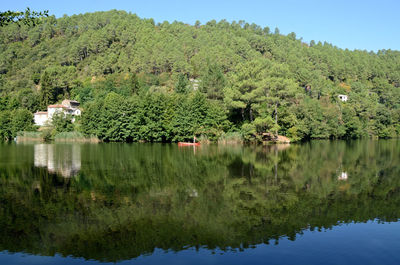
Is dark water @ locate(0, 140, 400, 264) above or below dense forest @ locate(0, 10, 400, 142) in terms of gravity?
below

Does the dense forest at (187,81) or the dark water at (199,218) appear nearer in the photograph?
the dark water at (199,218)

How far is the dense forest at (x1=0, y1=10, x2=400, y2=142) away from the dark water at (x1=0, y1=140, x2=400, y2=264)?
121 feet

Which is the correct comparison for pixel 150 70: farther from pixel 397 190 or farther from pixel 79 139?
pixel 397 190

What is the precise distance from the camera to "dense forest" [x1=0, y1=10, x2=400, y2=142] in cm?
6009

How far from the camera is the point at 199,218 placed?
13.2 meters

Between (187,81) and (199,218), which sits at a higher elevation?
(187,81)

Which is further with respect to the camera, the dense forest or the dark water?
the dense forest

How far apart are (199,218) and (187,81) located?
282 ft

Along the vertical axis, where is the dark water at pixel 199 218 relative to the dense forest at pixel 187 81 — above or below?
below

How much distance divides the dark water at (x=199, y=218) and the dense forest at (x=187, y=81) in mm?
36801

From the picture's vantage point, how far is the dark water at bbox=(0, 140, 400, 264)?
10242mm

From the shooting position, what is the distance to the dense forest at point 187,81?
197 ft

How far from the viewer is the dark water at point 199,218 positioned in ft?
33.6

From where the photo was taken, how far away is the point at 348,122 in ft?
265
